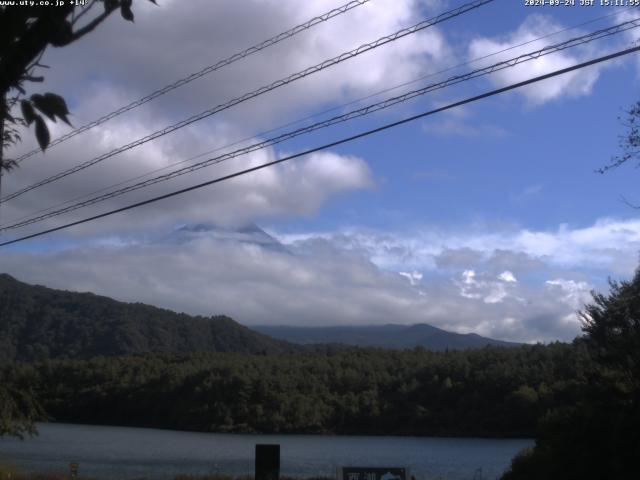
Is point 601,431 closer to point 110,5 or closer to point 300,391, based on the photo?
point 110,5

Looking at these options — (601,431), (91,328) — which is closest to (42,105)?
(601,431)

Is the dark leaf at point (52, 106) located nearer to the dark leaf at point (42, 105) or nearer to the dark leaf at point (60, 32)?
the dark leaf at point (42, 105)

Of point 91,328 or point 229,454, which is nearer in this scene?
point 229,454

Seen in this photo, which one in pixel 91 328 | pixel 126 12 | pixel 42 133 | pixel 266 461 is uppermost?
pixel 91 328

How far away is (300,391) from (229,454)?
27.0 m

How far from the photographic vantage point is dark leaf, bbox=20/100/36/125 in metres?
4.91

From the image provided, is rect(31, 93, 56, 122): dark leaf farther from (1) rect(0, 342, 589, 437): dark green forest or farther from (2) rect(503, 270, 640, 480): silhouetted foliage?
(1) rect(0, 342, 589, 437): dark green forest

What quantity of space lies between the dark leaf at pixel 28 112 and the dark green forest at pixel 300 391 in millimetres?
44757

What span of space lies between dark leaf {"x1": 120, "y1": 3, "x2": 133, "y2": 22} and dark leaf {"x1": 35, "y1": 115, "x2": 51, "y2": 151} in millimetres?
981

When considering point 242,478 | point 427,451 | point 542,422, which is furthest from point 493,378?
point 542,422

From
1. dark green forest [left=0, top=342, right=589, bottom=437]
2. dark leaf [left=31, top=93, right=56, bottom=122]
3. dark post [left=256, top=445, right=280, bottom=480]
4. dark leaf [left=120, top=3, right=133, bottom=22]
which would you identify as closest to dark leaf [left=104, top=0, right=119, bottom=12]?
dark leaf [left=120, top=3, right=133, bottom=22]

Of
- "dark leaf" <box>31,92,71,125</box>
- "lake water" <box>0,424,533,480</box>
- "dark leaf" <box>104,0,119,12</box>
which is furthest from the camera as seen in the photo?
"lake water" <box>0,424,533,480</box>

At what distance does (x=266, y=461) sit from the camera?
58.1ft

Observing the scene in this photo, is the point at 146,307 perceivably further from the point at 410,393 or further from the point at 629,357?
the point at 629,357
